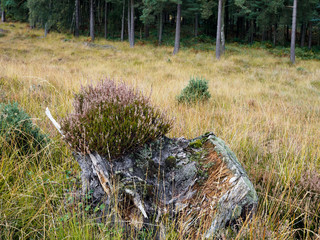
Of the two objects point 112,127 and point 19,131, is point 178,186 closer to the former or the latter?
point 112,127

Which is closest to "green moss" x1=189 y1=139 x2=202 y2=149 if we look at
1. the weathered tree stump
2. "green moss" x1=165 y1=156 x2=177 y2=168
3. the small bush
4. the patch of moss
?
the weathered tree stump

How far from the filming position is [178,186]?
1987 millimetres

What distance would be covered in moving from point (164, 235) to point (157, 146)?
888 mm

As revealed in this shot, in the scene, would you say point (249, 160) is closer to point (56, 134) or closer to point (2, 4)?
point (56, 134)

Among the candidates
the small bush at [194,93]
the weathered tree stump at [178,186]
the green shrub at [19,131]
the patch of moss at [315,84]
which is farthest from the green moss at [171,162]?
the patch of moss at [315,84]

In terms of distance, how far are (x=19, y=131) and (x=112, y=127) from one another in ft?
4.75

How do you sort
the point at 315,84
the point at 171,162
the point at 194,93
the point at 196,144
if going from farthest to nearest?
the point at 315,84 < the point at 194,93 < the point at 196,144 < the point at 171,162

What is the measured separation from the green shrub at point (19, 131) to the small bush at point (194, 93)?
3676 millimetres

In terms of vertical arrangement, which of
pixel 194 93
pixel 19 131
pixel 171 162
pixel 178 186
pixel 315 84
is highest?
pixel 315 84

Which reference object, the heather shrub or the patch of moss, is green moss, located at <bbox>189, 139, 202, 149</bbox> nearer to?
the heather shrub

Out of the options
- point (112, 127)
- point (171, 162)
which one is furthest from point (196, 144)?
point (112, 127)

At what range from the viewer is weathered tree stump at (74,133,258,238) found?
1.71 m

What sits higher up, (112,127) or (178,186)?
(112,127)

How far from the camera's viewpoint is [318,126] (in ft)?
14.8
